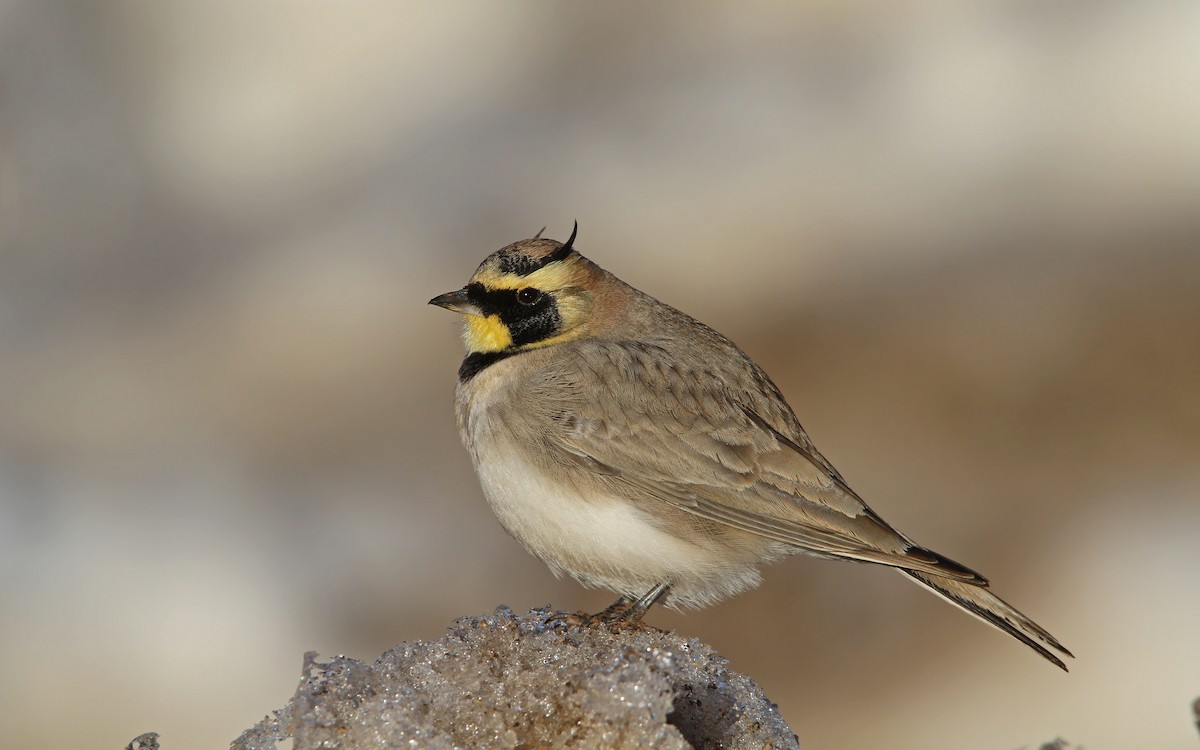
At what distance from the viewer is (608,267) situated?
934cm

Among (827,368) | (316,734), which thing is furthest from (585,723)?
(827,368)

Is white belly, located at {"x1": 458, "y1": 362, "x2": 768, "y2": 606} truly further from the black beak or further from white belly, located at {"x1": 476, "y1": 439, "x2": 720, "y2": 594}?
the black beak

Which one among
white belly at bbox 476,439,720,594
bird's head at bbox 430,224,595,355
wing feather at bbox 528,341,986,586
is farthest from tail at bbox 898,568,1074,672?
bird's head at bbox 430,224,595,355

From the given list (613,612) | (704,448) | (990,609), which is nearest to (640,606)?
(613,612)

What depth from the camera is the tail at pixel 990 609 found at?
12.6ft

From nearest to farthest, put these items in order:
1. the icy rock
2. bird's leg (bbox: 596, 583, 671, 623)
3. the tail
Answer: the icy rock, the tail, bird's leg (bbox: 596, 583, 671, 623)

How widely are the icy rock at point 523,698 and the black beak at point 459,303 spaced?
5.18ft

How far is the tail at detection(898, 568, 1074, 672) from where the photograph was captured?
12.6ft

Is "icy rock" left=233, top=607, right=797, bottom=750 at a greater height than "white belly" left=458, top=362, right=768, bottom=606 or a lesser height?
lesser

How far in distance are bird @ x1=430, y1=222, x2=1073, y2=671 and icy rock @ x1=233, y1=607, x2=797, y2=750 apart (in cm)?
68

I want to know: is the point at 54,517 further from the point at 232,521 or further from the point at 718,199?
the point at 718,199

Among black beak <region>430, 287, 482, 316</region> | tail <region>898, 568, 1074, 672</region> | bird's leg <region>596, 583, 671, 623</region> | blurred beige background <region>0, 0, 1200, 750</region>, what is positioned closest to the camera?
tail <region>898, 568, 1074, 672</region>

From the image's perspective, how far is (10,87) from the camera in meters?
9.45

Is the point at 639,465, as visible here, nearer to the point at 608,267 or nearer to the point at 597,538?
the point at 597,538
